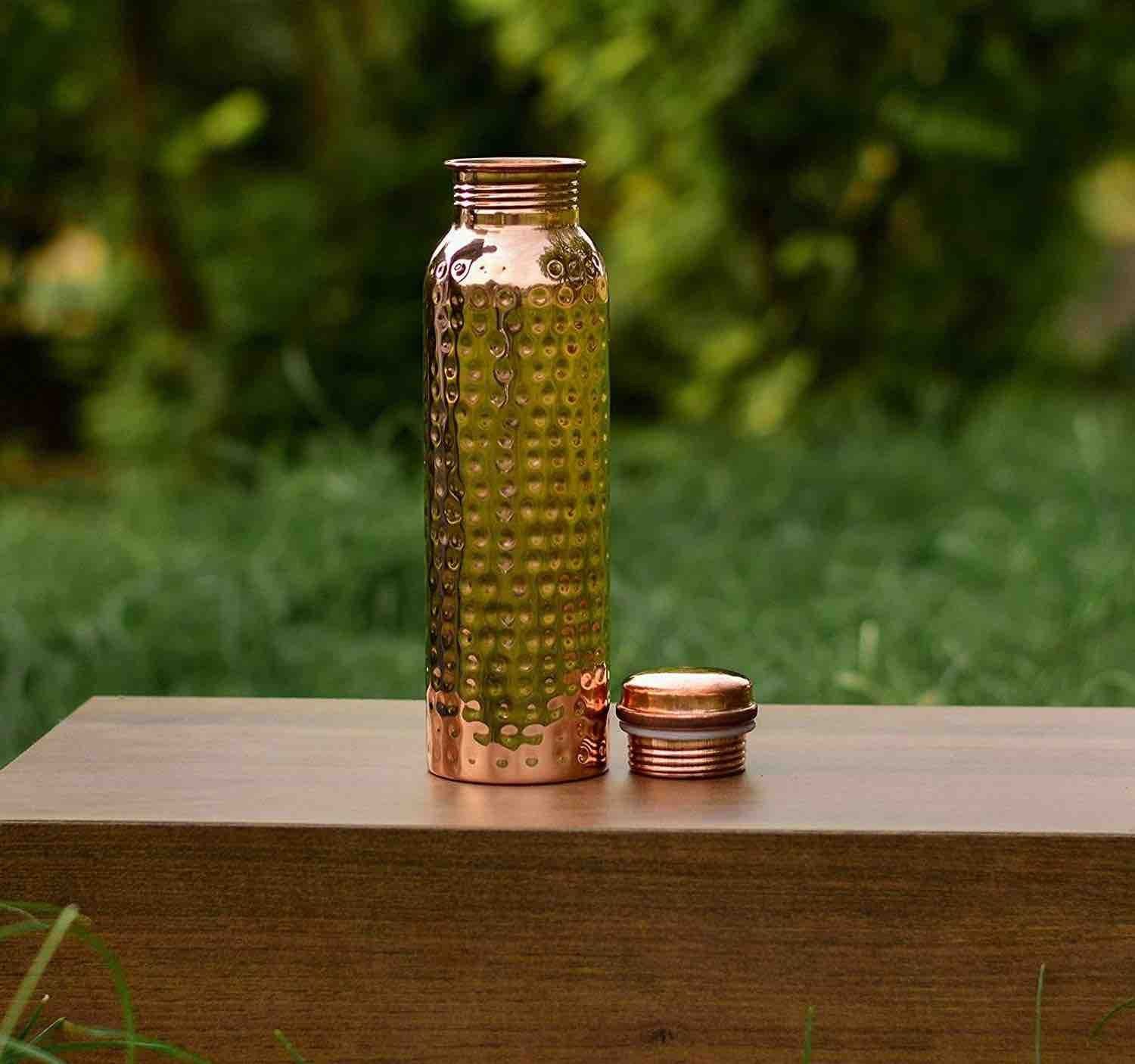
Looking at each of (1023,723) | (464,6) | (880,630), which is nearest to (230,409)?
(464,6)

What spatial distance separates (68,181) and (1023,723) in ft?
13.9

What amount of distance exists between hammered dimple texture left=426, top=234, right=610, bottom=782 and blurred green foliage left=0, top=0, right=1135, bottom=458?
9.13ft

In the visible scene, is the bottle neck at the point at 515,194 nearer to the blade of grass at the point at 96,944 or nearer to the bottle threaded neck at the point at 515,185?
the bottle threaded neck at the point at 515,185

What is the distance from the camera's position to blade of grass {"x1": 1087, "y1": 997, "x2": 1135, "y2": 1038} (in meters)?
1.30

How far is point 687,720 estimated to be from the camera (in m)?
1.41

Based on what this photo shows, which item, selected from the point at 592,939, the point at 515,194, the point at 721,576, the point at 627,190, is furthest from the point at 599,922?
the point at 627,190

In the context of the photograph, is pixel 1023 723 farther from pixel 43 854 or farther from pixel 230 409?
pixel 230 409

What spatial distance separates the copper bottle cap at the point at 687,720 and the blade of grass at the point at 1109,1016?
1.04 feet

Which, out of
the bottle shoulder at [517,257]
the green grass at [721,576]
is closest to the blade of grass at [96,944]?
the bottle shoulder at [517,257]

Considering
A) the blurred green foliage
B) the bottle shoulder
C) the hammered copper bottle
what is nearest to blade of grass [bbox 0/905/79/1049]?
the hammered copper bottle

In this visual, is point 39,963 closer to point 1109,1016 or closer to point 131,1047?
point 131,1047

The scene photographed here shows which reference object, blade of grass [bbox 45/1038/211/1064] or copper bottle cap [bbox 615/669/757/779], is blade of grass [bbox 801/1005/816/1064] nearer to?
copper bottle cap [bbox 615/669/757/779]

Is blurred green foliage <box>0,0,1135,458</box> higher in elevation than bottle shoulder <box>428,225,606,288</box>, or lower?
lower

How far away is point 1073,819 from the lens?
1313mm
